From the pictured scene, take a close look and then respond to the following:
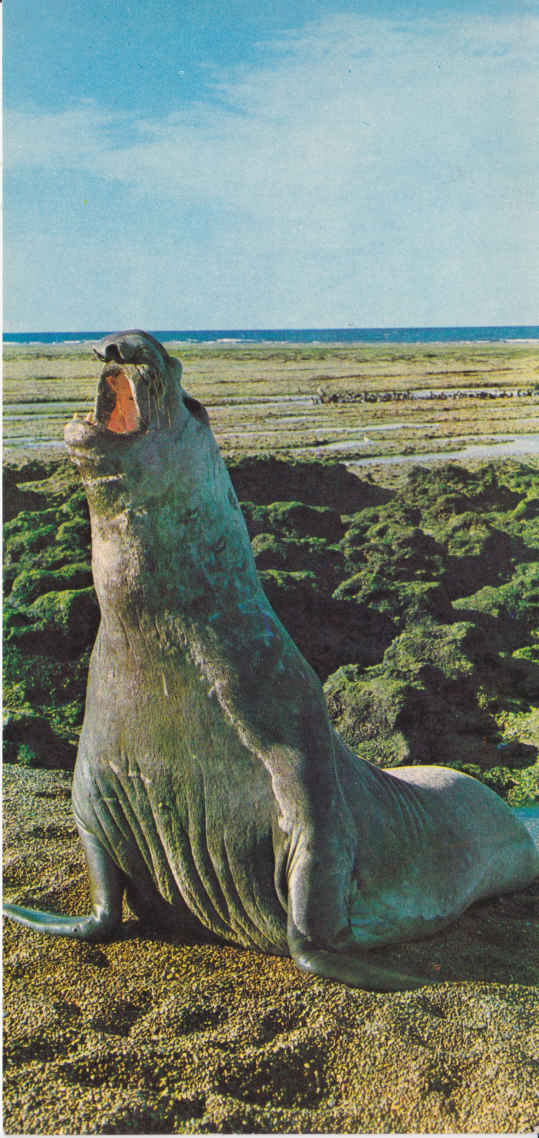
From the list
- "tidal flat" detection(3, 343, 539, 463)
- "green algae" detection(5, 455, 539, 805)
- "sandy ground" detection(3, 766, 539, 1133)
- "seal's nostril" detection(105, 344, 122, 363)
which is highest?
"tidal flat" detection(3, 343, 539, 463)

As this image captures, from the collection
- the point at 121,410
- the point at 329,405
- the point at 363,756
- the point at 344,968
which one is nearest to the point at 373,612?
the point at 363,756

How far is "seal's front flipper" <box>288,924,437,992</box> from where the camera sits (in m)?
2.61

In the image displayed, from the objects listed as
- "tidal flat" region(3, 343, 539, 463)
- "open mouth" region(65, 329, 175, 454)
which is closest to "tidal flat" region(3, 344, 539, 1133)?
"open mouth" region(65, 329, 175, 454)

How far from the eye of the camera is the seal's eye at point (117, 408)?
2.43 meters

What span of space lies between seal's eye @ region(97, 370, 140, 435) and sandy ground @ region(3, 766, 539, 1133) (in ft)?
4.93

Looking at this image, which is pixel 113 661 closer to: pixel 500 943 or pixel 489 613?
pixel 500 943

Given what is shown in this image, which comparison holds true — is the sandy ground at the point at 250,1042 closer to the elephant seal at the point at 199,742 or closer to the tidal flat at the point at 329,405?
the elephant seal at the point at 199,742

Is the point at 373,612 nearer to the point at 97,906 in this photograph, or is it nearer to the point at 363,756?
the point at 363,756

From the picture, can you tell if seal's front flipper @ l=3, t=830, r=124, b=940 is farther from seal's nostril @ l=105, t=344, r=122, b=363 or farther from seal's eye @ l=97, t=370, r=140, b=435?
seal's nostril @ l=105, t=344, r=122, b=363

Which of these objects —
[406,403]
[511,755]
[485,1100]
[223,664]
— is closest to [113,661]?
[223,664]

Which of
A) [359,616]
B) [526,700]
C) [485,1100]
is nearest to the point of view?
[485,1100]

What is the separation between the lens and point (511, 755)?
509 centimetres

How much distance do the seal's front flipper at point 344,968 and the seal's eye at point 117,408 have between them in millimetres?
1423

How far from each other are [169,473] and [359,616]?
13.5ft
